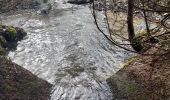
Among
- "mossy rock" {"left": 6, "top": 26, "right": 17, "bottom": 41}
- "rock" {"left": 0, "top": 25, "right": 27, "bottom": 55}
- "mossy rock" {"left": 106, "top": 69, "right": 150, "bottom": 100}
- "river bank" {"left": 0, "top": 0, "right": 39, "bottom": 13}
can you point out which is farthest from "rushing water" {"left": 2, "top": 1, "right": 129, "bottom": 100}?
"river bank" {"left": 0, "top": 0, "right": 39, "bottom": 13}

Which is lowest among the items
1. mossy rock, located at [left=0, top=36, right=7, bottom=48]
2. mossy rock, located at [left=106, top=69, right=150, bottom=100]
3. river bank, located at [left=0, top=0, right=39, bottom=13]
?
river bank, located at [left=0, top=0, right=39, bottom=13]

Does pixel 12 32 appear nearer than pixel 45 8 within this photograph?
Yes

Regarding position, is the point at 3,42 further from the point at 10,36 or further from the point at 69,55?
the point at 69,55

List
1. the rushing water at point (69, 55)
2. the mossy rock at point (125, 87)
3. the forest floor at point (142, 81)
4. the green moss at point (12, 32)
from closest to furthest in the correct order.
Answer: the forest floor at point (142, 81)
the mossy rock at point (125, 87)
the rushing water at point (69, 55)
the green moss at point (12, 32)

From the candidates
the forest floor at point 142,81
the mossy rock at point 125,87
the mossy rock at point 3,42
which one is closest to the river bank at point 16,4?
the mossy rock at point 3,42

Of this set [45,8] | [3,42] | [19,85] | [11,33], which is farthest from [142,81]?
[45,8]

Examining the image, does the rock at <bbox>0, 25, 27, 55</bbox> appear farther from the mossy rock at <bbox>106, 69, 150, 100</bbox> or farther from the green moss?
the mossy rock at <bbox>106, 69, 150, 100</bbox>

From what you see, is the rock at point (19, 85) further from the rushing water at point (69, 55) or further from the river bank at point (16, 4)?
the river bank at point (16, 4)

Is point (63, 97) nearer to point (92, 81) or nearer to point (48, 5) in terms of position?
point (92, 81)

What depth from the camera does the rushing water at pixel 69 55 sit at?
13625 millimetres

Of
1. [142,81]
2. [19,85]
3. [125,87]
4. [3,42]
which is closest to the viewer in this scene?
[142,81]

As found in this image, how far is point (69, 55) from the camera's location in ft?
58.3

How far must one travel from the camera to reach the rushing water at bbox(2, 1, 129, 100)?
13.6 m

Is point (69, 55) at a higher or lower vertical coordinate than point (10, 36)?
higher
